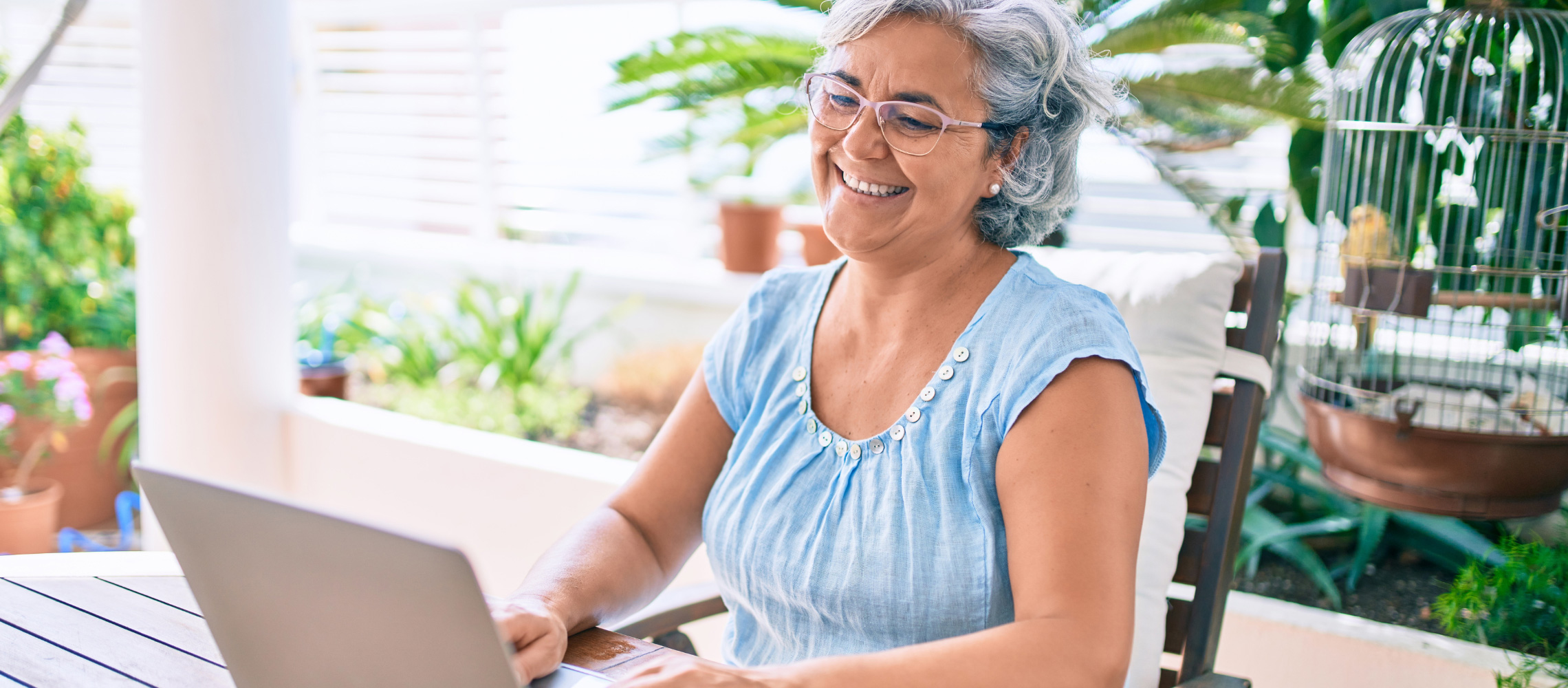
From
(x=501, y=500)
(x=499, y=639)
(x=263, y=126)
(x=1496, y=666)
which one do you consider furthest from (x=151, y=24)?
(x=1496, y=666)

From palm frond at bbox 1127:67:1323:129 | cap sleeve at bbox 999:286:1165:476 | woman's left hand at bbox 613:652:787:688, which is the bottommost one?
woman's left hand at bbox 613:652:787:688

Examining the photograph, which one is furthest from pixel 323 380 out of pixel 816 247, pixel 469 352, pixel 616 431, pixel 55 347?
pixel 816 247

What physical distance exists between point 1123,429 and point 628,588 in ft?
1.92

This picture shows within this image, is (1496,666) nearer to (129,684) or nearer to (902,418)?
(902,418)

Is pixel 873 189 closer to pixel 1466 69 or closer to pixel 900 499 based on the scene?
pixel 900 499

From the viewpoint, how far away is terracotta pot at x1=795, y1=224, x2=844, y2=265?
3328 millimetres

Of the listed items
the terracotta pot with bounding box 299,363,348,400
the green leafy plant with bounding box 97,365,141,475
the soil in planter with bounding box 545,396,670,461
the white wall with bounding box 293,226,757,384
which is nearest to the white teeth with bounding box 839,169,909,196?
the soil in planter with bounding box 545,396,670,461

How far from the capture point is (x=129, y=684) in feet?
3.24

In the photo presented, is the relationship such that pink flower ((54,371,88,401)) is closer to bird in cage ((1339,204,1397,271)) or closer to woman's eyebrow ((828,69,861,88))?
woman's eyebrow ((828,69,861,88))

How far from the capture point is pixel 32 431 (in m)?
3.49

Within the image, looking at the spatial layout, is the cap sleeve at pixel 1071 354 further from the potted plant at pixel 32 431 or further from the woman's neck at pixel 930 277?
the potted plant at pixel 32 431

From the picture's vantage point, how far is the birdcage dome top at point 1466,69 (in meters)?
1.82

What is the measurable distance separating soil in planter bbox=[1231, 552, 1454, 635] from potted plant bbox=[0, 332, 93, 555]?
3259 mm

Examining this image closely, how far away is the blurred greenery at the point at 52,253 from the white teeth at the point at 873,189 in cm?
349
